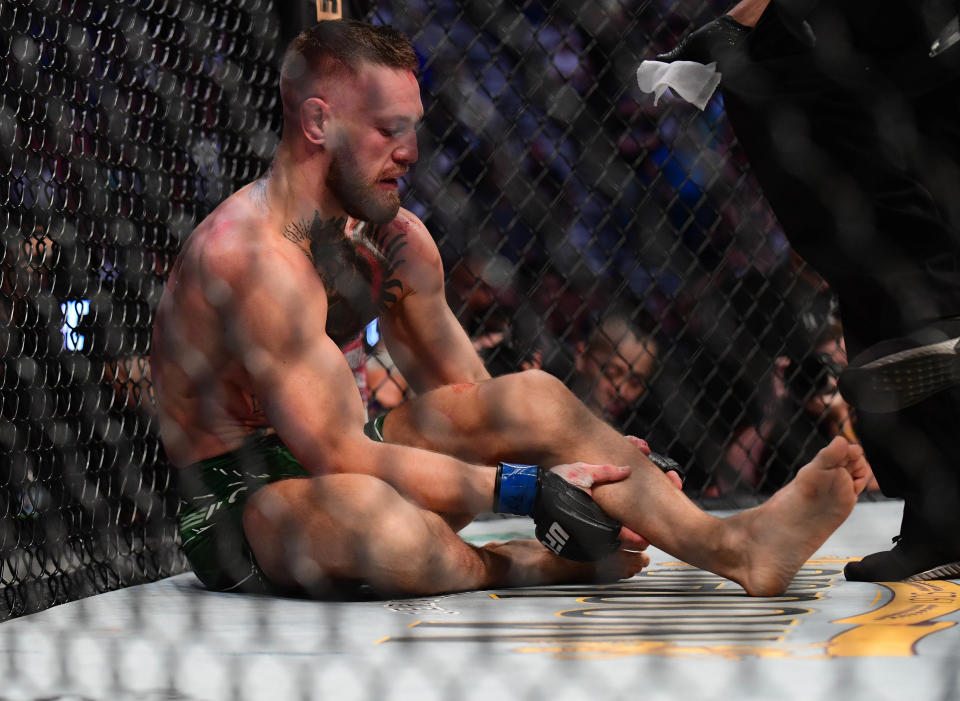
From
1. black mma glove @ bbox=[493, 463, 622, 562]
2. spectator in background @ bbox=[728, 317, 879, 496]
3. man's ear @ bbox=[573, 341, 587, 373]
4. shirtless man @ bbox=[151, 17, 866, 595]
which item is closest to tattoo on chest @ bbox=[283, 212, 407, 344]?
shirtless man @ bbox=[151, 17, 866, 595]

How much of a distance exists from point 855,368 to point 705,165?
1090 millimetres

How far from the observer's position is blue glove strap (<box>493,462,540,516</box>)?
1428 mm

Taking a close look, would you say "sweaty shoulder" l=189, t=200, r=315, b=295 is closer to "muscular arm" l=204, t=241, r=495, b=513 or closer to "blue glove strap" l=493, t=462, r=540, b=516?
"muscular arm" l=204, t=241, r=495, b=513

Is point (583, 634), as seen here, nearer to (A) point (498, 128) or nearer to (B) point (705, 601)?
(B) point (705, 601)

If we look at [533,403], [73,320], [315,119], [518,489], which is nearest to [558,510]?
[518,489]

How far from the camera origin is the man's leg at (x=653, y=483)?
4.46 ft

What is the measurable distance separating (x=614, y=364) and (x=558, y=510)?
1.11 metres

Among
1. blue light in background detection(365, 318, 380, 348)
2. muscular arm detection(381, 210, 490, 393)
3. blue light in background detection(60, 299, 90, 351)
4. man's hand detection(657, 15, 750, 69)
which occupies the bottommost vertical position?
blue light in background detection(365, 318, 380, 348)

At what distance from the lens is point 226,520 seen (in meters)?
1.56

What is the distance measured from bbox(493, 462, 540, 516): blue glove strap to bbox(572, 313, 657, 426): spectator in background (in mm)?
1005

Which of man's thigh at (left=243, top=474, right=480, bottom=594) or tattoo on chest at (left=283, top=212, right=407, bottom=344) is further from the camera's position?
tattoo on chest at (left=283, top=212, right=407, bottom=344)

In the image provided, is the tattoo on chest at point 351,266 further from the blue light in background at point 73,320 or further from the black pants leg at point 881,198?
the black pants leg at point 881,198

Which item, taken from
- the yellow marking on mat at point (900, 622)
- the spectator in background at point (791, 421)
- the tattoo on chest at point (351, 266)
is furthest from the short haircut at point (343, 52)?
the spectator in background at point (791, 421)

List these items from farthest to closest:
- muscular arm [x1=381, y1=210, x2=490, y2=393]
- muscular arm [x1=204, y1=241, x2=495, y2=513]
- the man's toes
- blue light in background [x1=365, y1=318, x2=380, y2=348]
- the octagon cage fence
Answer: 1. blue light in background [x1=365, y1=318, x2=380, y2=348]
2. the octagon cage fence
3. muscular arm [x1=381, y1=210, x2=490, y2=393]
4. muscular arm [x1=204, y1=241, x2=495, y2=513]
5. the man's toes
